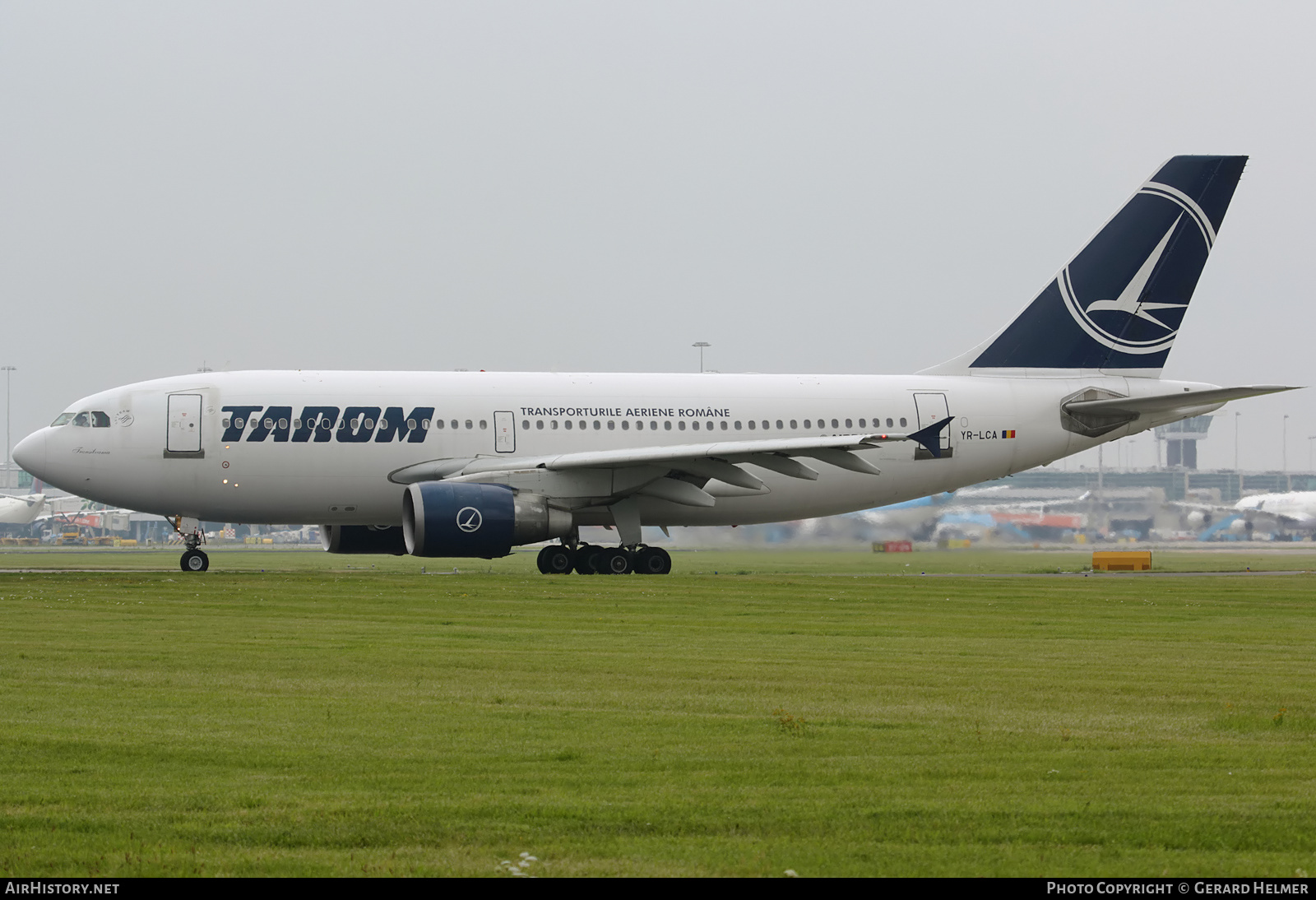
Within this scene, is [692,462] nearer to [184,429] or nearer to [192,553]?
[184,429]

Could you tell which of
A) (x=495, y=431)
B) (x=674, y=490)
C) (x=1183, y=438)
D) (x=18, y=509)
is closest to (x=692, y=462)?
(x=674, y=490)

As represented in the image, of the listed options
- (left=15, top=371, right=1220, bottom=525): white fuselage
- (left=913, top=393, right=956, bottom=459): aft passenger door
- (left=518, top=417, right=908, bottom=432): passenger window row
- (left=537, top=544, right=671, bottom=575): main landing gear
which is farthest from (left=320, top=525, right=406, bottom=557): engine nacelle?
(left=913, top=393, right=956, bottom=459): aft passenger door

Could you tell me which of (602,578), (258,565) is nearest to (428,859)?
(602,578)

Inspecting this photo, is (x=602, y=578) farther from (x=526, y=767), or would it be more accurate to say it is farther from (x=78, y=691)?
(x=526, y=767)

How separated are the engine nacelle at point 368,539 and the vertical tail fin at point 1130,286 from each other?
12220 millimetres

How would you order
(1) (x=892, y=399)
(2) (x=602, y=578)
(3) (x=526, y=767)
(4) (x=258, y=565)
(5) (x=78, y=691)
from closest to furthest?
(3) (x=526, y=767), (5) (x=78, y=691), (2) (x=602, y=578), (1) (x=892, y=399), (4) (x=258, y=565)

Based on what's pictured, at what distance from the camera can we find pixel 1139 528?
144 ft

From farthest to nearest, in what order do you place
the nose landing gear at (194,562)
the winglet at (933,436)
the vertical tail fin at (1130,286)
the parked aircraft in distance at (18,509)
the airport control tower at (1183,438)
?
the airport control tower at (1183,438) → the parked aircraft in distance at (18,509) → the vertical tail fin at (1130,286) → the nose landing gear at (194,562) → the winglet at (933,436)

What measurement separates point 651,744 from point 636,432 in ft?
70.5

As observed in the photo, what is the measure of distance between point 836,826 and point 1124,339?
2831cm

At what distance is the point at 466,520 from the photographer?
2706 centimetres

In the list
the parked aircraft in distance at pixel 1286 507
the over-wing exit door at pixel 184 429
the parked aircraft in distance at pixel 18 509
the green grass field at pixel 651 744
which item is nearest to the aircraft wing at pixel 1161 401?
the green grass field at pixel 651 744

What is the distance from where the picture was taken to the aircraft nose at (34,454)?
96.4 feet

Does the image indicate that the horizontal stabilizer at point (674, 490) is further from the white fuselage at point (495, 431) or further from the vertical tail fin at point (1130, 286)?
the vertical tail fin at point (1130, 286)
